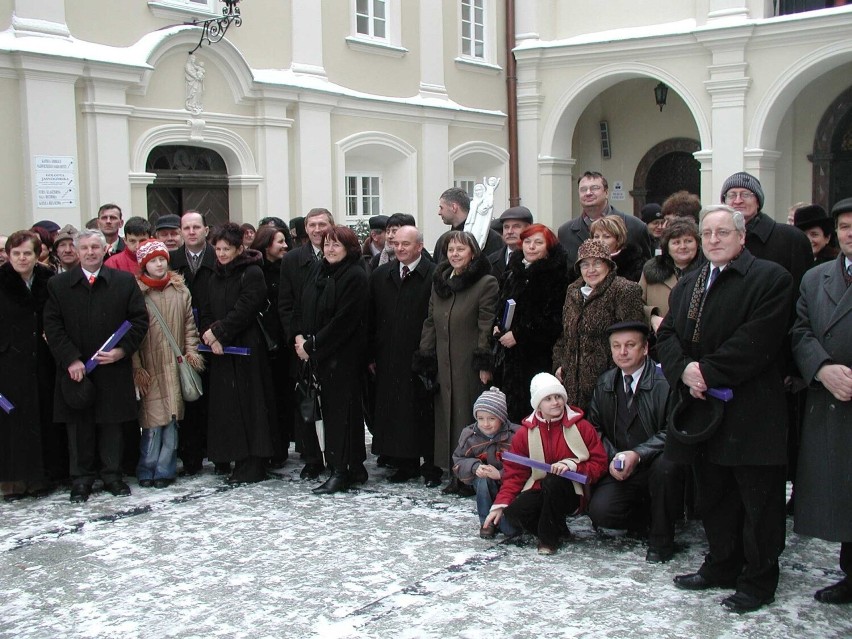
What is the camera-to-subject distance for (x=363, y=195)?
1413 centimetres

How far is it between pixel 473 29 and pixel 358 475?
11.0 metres

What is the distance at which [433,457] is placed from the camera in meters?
6.40

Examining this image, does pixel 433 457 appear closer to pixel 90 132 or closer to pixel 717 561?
pixel 717 561

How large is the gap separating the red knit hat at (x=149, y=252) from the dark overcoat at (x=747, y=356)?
3.86m

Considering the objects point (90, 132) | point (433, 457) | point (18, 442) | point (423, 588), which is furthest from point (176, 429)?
point (90, 132)

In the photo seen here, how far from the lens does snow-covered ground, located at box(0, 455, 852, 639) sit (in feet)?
13.3

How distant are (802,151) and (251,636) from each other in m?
13.8

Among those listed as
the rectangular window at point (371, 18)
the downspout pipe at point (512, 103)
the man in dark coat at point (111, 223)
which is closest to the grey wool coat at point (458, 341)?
the man in dark coat at point (111, 223)

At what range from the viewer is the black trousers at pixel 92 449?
615 centimetres

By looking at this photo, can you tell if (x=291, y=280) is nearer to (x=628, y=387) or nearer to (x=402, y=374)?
(x=402, y=374)

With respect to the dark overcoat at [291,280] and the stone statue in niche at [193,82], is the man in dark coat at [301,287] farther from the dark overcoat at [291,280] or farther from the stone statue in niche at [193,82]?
the stone statue in niche at [193,82]

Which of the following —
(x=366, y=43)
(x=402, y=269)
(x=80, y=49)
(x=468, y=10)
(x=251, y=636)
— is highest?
(x=468, y=10)

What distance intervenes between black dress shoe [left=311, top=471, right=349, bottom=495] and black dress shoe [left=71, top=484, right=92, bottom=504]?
1494mm

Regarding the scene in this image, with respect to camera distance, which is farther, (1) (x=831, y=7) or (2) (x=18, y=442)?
(1) (x=831, y=7)
